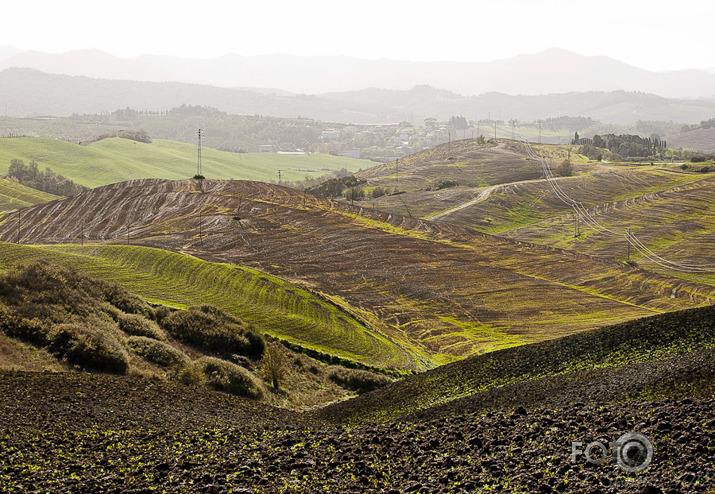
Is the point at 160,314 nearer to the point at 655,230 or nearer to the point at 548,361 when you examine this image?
the point at 548,361

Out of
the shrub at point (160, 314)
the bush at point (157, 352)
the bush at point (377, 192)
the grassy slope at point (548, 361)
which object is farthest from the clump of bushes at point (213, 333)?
the bush at point (377, 192)

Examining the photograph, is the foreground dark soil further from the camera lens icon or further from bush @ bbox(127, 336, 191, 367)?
bush @ bbox(127, 336, 191, 367)

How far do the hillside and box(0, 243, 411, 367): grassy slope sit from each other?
3366 millimetres

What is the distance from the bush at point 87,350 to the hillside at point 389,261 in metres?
21.6

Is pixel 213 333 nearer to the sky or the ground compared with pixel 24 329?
nearer to the ground

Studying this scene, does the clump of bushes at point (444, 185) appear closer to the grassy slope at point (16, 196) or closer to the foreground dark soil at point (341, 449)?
the grassy slope at point (16, 196)

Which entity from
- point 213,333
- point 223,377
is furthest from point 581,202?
point 223,377

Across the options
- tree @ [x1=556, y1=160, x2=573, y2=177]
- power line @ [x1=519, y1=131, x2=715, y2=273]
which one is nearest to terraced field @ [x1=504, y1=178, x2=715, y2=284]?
power line @ [x1=519, y1=131, x2=715, y2=273]

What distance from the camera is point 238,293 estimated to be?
54.1 metres

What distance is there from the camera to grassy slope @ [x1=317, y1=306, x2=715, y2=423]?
87.4 ft

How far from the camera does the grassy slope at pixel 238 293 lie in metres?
46.5

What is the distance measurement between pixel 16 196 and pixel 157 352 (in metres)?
128

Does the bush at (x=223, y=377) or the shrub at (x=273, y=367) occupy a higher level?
the bush at (x=223, y=377)

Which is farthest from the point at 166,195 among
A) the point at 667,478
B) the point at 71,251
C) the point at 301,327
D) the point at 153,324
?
the point at 667,478
